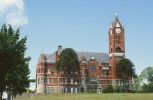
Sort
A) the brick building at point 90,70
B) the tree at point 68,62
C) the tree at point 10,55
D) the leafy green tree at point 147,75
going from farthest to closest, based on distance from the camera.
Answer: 1. the leafy green tree at point 147,75
2. the brick building at point 90,70
3. the tree at point 68,62
4. the tree at point 10,55

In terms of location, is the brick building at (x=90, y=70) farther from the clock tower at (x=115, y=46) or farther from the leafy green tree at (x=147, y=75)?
the leafy green tree at (x=147, y=75)

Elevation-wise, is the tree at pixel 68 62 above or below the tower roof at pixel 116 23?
below

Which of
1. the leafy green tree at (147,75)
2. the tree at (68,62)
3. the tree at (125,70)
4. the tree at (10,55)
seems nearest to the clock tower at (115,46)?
the tree at (125,70)

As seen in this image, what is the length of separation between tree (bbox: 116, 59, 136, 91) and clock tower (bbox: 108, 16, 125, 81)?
6079mm

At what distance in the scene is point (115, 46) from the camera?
157875 millimetres

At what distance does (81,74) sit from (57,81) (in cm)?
941

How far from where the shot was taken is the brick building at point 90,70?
15025 centimetres

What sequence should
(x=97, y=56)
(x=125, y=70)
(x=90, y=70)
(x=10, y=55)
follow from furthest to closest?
1. (x=97, y=56)
2. (x=90, y=70)
3. (x=125, y=70)
4. (x=10, y=55)

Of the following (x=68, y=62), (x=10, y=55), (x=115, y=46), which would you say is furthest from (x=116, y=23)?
(x=10, y=55)

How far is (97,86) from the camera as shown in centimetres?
15475

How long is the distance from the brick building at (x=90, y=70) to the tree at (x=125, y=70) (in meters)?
6.55

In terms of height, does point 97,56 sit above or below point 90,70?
above

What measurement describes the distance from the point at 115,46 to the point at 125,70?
14535 millimetres

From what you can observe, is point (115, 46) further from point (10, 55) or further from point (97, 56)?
point (10, 55)
